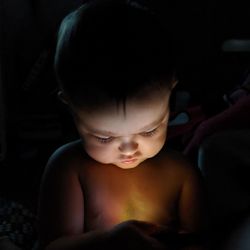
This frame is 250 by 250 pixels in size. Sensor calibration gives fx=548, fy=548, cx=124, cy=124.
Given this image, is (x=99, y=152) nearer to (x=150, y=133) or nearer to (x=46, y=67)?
(x=150, y=133)

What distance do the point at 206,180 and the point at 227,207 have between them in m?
0.07

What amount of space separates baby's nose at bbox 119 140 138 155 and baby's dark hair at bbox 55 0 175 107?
99 millimetres

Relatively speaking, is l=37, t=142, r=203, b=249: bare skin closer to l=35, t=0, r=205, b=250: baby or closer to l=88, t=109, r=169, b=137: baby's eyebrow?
l=35, t=0, r=205, b=250: baby

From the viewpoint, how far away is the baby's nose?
0.81 metres

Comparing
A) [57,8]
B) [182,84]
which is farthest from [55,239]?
[57,8]

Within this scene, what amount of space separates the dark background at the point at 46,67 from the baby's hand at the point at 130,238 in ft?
2.31

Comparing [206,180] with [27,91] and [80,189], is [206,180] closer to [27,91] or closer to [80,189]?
[80,189]

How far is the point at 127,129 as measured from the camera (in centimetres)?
78

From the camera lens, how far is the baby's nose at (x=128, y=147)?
2.67 ft

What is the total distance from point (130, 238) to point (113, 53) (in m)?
0.29

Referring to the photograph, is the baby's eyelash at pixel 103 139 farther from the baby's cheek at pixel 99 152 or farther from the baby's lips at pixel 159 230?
the baby's lips at pixel 159 230

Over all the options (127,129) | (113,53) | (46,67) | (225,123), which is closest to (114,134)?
(127,129)

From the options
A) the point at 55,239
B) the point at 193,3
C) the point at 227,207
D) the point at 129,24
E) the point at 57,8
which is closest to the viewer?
the point at 129,24

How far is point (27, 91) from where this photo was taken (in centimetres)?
187
